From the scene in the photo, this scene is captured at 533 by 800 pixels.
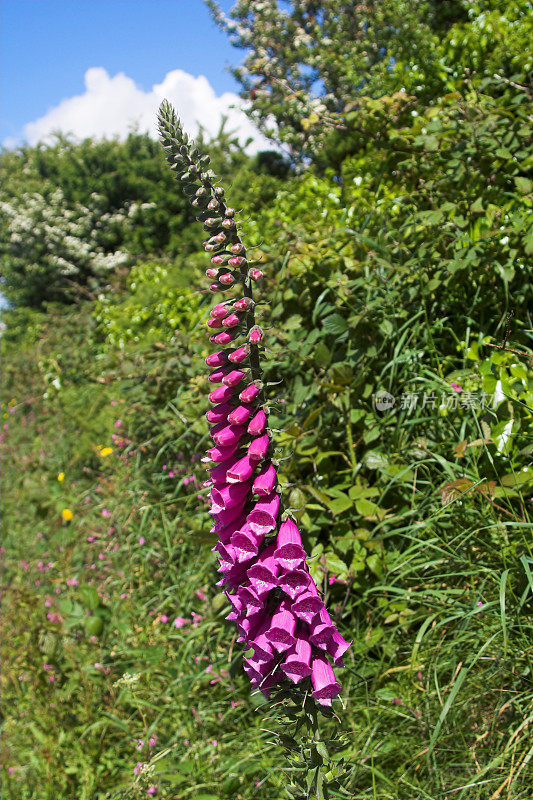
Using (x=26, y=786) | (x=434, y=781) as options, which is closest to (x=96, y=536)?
(x=26, y=786)

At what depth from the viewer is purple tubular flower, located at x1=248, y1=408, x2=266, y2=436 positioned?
51.2 inches

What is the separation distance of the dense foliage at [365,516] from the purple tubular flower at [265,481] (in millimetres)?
45

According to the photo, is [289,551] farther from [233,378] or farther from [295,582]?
[233,378]

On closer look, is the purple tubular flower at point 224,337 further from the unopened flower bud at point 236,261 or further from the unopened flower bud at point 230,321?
the unopened flower bud at point 236,261

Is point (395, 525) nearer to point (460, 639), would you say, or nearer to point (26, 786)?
point (460, 639)

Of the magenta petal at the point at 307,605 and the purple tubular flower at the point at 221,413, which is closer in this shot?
the magenta petal at the point at 307,605

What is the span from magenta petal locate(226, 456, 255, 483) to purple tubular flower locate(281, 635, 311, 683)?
0.40m

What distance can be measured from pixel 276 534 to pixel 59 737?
2052 millimetres

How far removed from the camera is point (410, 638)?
7.27ft

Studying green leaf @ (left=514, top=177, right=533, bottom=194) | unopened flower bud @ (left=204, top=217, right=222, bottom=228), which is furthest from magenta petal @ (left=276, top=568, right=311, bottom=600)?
green leaf @ (left=514, top=177, right=533, bottom=194)

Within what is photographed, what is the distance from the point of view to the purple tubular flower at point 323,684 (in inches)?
48.0

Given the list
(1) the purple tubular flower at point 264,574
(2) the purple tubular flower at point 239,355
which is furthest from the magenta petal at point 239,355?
(1) the purple tubular flower at point 264,574

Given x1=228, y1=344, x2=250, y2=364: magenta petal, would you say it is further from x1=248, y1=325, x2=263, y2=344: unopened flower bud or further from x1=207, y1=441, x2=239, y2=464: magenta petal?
x1=207, y1=441, x2=239, y2=464: magenta petal

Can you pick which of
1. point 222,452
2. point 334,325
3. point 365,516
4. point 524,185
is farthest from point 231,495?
point 524,185
